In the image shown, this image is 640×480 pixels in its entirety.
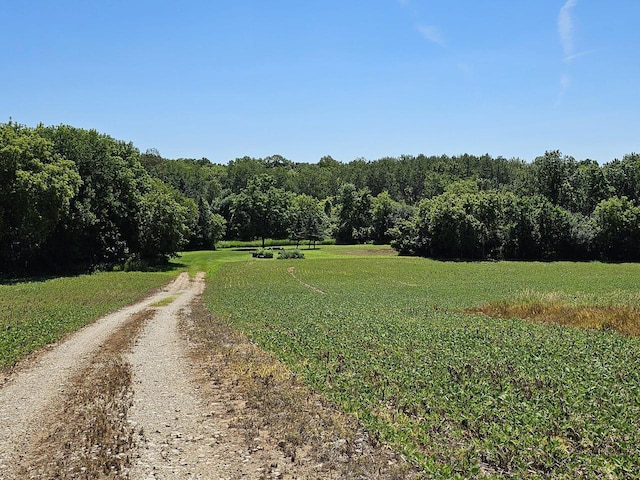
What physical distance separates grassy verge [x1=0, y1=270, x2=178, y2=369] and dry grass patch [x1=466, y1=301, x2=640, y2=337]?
23935 millimetres

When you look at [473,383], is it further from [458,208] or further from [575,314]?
[458,208]

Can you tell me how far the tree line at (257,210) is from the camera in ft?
→ 172

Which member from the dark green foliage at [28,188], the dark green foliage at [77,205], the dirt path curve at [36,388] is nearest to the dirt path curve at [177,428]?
the dirt path curve at [36,388]

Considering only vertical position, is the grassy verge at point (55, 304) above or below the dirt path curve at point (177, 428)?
below

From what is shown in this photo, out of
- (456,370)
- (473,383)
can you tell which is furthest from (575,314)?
(473,383)

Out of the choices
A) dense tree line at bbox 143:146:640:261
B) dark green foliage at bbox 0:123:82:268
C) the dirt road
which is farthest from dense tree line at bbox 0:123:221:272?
dense tree line at bbox 143:146:640:261

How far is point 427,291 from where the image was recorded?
46.8 meters

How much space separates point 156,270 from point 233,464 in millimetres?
63207

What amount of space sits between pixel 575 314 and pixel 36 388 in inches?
1004

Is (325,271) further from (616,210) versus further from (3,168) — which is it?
(616,210)

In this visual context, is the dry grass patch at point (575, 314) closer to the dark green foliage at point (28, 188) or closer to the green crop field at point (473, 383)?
the green crop field at point (473, 383)

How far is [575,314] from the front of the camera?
26422 millimetres

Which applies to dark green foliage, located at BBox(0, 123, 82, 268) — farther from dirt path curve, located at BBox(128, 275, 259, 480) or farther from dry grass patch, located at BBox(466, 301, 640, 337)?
dry grass patch, located at BBox(466, 301, 640, 337)

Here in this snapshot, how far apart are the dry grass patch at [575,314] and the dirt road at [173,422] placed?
55.2 feet
